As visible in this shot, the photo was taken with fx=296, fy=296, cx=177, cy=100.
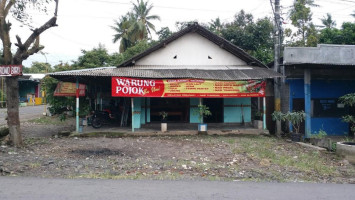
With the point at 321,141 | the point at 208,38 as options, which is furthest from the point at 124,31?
the point at 321,141

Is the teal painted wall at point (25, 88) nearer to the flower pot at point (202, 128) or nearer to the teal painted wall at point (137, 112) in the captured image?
the teal painted wall at point (137, 112)

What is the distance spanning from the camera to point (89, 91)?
1688 cm

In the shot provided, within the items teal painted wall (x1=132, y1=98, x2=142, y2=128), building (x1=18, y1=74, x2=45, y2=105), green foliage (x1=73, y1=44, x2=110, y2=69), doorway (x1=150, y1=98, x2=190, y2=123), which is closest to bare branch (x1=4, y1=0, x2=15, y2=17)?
teal painted wall (x1=132, y1=98, x2=142, y2=128)

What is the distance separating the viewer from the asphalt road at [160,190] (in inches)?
202

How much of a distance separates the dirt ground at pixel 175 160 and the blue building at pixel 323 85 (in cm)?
296

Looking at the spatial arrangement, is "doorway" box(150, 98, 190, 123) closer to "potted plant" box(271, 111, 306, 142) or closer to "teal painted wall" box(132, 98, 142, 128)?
"teal painted wall" box(132, 98, 142, 128)

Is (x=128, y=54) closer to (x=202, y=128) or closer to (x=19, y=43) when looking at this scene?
(x=202, y=128)

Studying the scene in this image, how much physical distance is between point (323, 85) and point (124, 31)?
89.0 ft

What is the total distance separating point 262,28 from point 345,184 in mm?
20757

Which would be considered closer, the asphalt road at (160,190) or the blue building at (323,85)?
the asphalt road at (160,190)

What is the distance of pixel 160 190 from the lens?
5.51 metres

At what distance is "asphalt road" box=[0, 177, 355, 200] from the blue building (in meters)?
7.95

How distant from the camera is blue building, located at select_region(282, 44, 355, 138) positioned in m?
13.2

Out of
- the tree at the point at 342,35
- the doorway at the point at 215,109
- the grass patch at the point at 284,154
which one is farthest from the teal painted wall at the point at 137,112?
the tree at the point at 342,35
